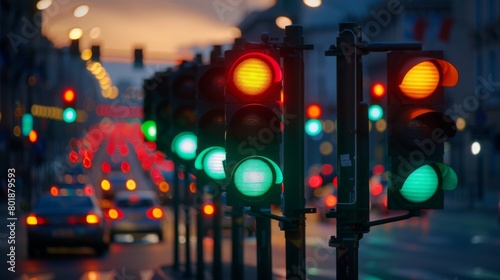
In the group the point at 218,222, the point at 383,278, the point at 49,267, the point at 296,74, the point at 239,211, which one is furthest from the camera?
the point at 49,267

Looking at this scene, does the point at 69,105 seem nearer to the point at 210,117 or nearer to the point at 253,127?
the point at 210,117

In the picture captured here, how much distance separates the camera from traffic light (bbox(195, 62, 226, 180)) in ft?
30.1

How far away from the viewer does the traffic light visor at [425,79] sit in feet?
23.3

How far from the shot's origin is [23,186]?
51562 millimetres

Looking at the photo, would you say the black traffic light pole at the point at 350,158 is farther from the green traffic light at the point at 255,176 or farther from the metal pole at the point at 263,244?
the metal pole at the point at 263,244

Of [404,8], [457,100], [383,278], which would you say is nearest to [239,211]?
[383,278]

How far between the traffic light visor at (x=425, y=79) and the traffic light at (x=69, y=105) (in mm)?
19202

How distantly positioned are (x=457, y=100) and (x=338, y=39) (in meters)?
58.2

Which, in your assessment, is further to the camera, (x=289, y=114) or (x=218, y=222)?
(x=218, y=222)

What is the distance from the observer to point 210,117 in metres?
9.98

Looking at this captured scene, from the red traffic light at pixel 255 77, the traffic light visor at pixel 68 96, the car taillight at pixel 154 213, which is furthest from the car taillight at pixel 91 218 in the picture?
the red traffic light at pixel 255 77

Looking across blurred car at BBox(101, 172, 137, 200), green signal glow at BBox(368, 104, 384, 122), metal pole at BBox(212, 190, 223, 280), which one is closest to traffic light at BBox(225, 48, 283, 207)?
green signal glow at BBox(368, 104, 384, 122)

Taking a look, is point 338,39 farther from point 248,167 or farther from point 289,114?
point 248,167

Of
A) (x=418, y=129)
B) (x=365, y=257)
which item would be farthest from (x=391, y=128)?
(x=365, y=257)
